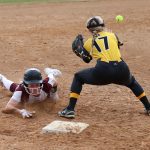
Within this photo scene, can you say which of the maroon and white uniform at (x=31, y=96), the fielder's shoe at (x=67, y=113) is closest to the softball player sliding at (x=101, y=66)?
the fielder's shoe at (x=67, y=113)

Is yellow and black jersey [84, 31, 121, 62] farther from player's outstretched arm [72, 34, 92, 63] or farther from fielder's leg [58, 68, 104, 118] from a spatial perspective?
fielder's leg [58, 68, 104, 118]

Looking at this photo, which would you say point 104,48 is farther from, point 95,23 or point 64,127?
point 64,127

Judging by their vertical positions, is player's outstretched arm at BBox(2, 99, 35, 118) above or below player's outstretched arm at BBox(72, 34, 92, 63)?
below

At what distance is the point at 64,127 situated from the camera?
7.02 metres

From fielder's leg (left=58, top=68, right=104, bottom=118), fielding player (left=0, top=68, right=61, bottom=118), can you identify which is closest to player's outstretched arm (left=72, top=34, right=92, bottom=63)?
fielder's leg (left=58, top=68, right=104, bottom=118)

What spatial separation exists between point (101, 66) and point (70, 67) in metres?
4.31

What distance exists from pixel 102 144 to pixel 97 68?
1496mm

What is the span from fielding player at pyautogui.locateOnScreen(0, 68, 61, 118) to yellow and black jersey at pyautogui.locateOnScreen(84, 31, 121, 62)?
93 centimetres

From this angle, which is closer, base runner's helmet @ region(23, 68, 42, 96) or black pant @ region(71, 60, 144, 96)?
black pant @ region(71, 60, 144, 96)

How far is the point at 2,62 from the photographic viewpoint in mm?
12367

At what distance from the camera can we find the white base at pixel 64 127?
6922mm

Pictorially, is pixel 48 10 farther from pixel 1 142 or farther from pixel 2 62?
pixel 1 142

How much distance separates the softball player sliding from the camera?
7.57 metres

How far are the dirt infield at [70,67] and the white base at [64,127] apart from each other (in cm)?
10
